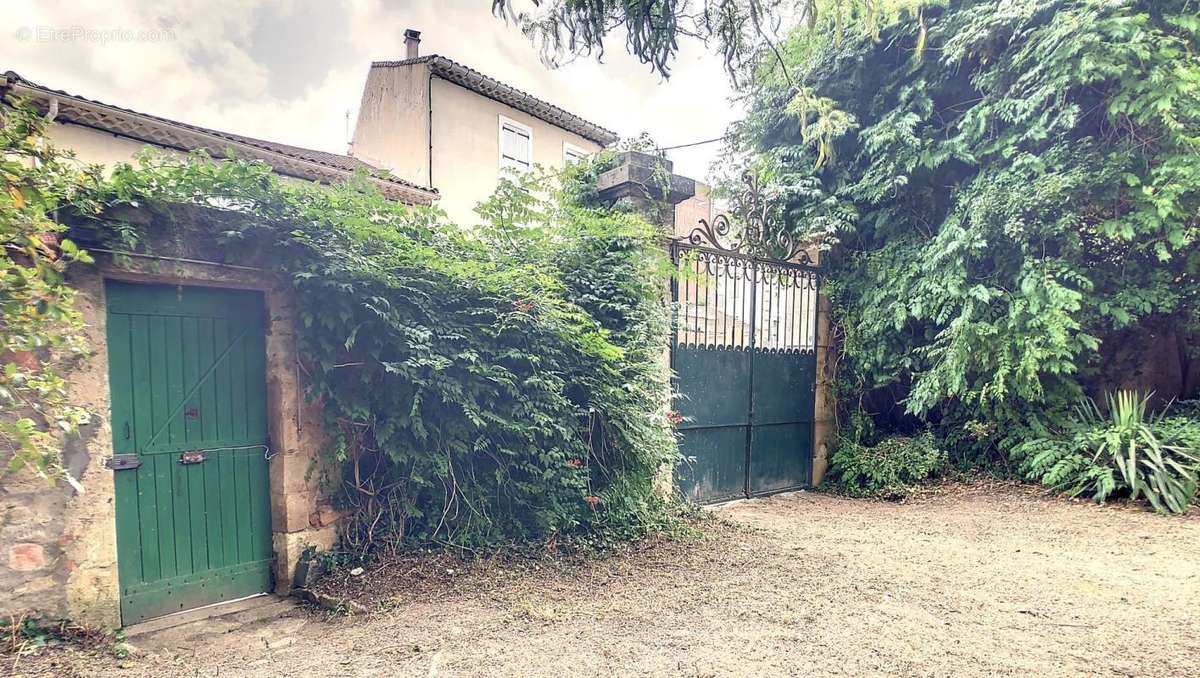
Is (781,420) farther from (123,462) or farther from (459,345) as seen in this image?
(123,462)

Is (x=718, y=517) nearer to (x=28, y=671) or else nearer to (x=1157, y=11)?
(x=28, y=671)

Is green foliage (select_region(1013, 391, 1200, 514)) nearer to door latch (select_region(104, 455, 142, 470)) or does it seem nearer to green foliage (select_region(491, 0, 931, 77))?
green foliage (select_region(491, 0, 931, 77))

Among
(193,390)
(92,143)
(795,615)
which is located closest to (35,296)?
(193,390)

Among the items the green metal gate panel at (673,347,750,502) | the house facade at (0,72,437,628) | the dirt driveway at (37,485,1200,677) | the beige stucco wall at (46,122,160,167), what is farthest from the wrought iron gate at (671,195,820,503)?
the beige stucco wall at (46,122,160,167)

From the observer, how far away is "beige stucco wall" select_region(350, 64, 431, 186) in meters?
10.7

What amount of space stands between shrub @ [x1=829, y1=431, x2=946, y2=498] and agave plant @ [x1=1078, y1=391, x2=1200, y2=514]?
130 centimetres

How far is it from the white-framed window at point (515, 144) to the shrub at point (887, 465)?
354 inches

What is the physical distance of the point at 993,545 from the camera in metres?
4.03

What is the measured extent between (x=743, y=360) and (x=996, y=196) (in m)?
2.73

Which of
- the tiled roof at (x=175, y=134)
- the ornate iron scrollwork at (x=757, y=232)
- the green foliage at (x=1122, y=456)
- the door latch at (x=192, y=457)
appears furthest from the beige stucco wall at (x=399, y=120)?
the green foliage at (x=1122, y=456)

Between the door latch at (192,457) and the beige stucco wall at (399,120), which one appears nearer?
the door latch at (192,457)

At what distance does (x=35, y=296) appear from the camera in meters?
2.19

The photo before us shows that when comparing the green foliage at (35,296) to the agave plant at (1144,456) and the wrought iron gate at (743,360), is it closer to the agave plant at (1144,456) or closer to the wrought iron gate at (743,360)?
the wrought iron gate at (743,360)

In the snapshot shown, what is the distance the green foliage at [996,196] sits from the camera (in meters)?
4.47
